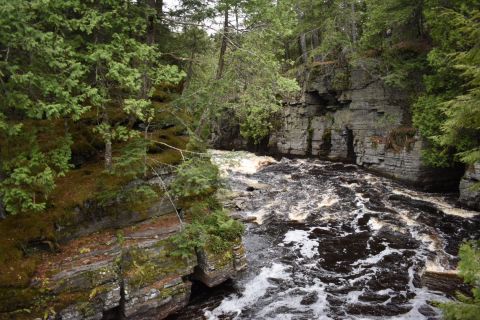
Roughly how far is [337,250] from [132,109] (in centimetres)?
952

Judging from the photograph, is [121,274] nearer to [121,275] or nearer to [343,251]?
[121,275]

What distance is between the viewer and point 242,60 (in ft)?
44.6

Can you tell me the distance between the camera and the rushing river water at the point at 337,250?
1007 centimetres

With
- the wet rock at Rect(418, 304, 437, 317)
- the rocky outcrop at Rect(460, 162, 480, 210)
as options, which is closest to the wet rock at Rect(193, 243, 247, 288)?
the wet rock at Rect(418, 304, 437, 317)

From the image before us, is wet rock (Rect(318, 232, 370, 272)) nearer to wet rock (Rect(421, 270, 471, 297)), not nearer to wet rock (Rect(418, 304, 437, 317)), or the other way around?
wet rock (Rect(421, 270, 471, 297))

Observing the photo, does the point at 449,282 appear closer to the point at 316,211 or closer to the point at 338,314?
the point at 338,314

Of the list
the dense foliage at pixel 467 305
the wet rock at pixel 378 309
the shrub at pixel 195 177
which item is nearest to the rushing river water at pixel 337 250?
the wet rock at pixel 378 309

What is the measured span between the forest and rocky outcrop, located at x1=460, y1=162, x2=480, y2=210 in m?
1.59

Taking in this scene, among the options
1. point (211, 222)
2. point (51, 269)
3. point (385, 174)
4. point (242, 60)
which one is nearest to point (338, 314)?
point (211, 222)

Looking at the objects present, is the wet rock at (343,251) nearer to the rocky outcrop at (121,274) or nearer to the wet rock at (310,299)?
the wet rock at (310,299)

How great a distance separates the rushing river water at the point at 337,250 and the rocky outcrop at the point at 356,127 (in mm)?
1800

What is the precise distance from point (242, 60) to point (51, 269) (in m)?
9.66

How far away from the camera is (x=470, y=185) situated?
55.0ft

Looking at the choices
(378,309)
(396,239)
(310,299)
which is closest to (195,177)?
(310,299)
